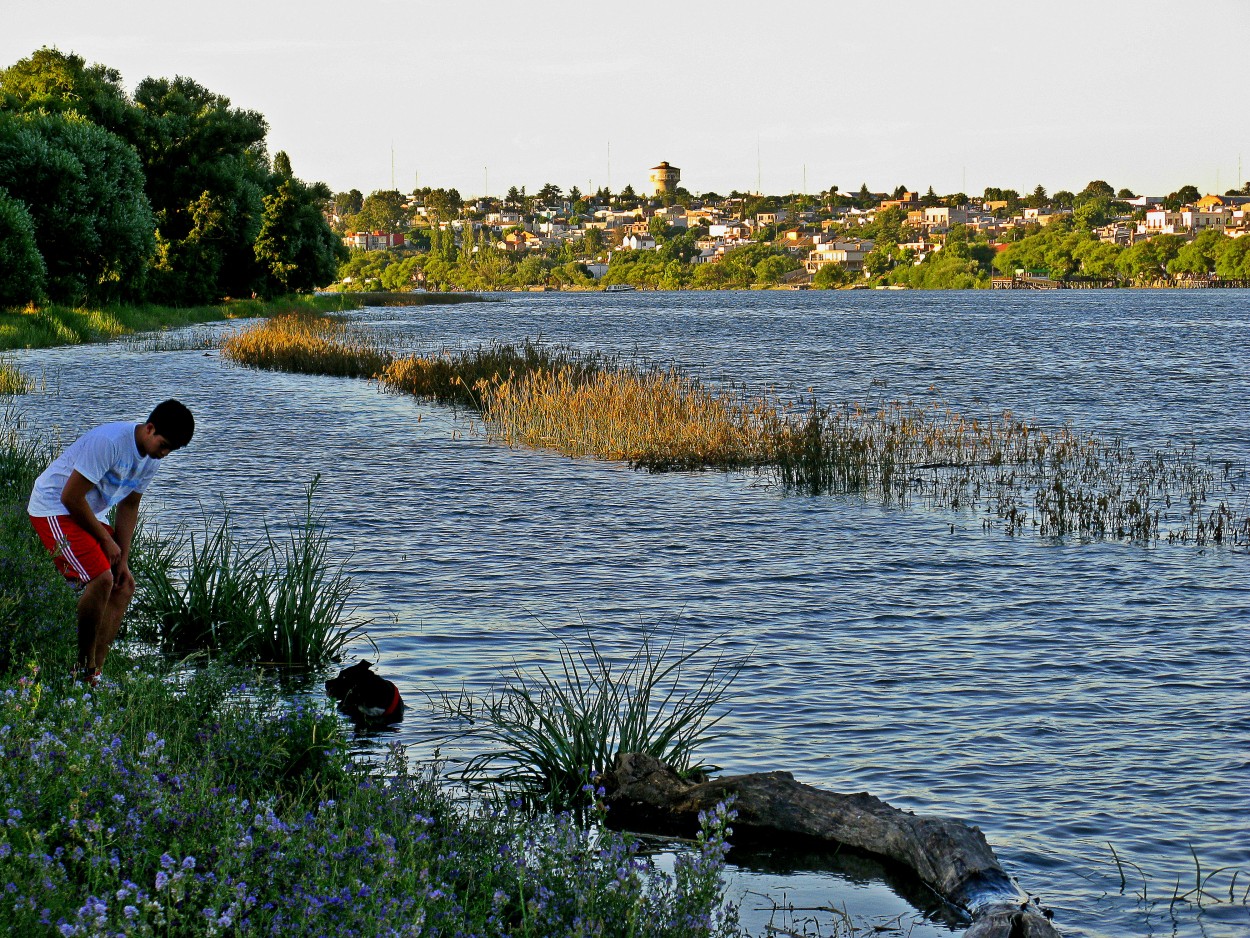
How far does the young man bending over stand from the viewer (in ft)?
25.2

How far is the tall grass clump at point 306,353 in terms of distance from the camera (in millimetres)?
40750

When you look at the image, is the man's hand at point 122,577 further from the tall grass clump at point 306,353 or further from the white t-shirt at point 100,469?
the tall grass clump at point 306,353

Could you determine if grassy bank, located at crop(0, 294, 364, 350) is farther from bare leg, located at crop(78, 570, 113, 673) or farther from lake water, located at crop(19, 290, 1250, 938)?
bare leg, located at crop(78, 570, 113, 673)

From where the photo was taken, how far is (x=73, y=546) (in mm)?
7883

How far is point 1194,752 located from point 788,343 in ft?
208

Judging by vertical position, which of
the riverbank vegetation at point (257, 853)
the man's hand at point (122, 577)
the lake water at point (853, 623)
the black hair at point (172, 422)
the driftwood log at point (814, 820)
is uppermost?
the black hair at point (172, 422)

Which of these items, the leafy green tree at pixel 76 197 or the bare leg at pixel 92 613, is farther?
the leafy green tree at pixel 76 197

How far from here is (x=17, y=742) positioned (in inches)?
214

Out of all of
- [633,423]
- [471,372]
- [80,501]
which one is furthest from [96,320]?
[80,501]

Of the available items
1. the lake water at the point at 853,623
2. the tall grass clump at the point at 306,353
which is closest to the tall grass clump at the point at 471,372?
the lake water at the point at 853,623

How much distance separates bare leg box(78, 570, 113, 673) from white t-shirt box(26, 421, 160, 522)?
17.3 inches

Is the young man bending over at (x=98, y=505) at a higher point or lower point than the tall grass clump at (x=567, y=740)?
higher

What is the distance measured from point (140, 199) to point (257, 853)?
53671 millimetres

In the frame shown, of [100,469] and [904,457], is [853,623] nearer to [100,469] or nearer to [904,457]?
[100,469]
